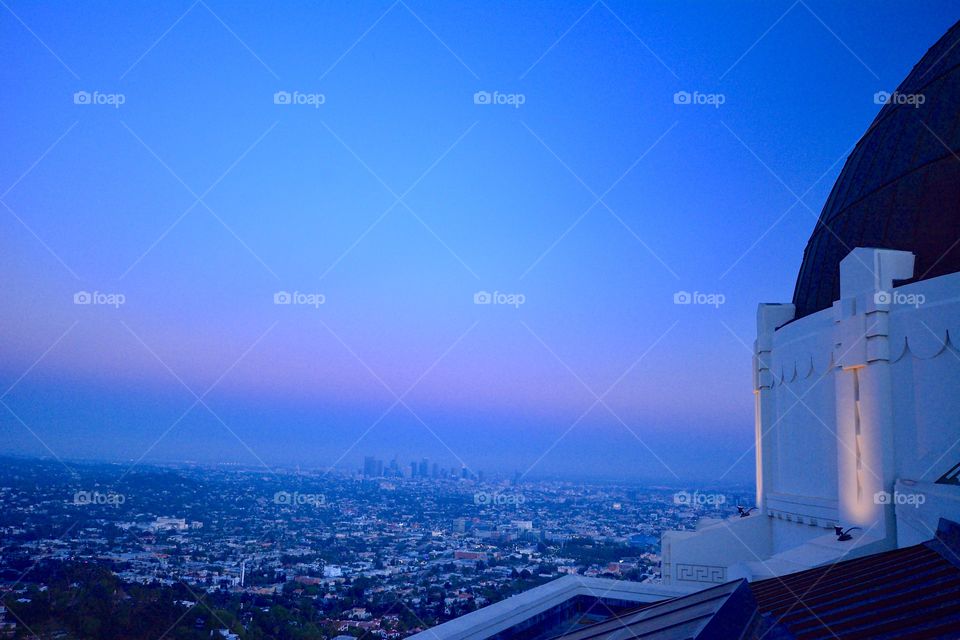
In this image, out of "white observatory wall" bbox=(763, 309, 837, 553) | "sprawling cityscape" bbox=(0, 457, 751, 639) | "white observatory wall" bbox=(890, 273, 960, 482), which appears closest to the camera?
"white observatory wall" bbox=(890, 273, 960, 482)

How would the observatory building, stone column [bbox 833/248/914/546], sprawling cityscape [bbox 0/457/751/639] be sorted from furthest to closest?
1. stone column [bbox 833/248/914/546]
2. sprawling cityscape [bbox 0/457/751/639]
3. the observatory building

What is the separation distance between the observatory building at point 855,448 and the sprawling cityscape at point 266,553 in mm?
2015

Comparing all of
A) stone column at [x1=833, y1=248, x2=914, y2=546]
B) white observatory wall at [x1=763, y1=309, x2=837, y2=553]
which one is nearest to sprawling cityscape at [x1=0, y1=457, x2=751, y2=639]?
white observatory wall at [x1=763, y1=309, x2=837, y2=553]

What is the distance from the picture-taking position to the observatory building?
188 inches

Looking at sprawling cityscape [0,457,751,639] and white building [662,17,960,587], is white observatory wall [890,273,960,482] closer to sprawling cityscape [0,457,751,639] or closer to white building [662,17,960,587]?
white building [662,17,960,587]

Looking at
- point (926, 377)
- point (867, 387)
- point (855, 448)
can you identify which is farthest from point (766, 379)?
point (926, 377)

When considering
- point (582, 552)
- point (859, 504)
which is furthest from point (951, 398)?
point (582, 552)

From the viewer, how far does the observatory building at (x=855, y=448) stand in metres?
4.78

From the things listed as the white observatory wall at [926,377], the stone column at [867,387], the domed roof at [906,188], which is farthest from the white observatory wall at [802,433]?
the white observatory wall at [926,377]

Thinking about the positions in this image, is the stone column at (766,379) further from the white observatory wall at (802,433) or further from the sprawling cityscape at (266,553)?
the sprawling cityscape at (266,553)

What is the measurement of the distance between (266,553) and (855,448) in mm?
10876

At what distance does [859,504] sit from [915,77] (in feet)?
27.1

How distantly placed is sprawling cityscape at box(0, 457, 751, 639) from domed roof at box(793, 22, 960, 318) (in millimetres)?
6990

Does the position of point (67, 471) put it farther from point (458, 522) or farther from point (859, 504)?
point (859, 504)
